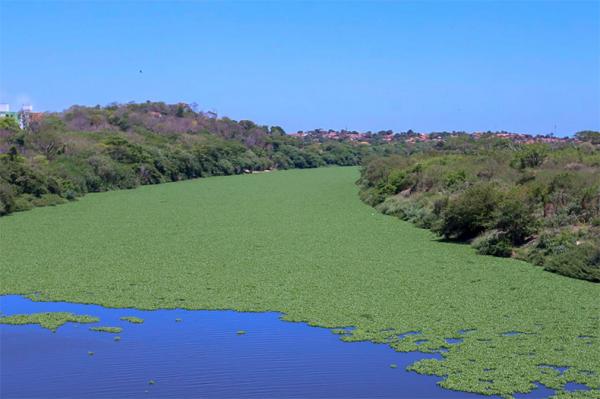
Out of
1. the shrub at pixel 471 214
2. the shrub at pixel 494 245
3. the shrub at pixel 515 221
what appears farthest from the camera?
the shrub at pixel 471 214

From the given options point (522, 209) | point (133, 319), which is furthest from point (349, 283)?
point (522, 209)

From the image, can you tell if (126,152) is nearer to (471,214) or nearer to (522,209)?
(471,214)

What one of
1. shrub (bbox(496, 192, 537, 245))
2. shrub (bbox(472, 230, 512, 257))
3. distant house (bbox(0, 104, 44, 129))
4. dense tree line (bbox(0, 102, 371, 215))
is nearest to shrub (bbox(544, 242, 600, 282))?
shrub (bbox(472, 230, 512, 257))

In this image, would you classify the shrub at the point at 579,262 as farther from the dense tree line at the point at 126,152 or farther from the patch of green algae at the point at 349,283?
the dense tree line at the point at 126,152

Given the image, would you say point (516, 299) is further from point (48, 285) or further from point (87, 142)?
point (87, 142)

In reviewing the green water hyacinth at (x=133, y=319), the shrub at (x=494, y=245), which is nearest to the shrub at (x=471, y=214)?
the shrub at (x=494, y=245)

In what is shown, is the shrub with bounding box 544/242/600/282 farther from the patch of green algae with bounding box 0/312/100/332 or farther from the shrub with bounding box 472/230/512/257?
the patch of green algae with bounding box 0/312/100/332

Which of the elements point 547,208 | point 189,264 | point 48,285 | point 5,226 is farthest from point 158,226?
point 547,208
